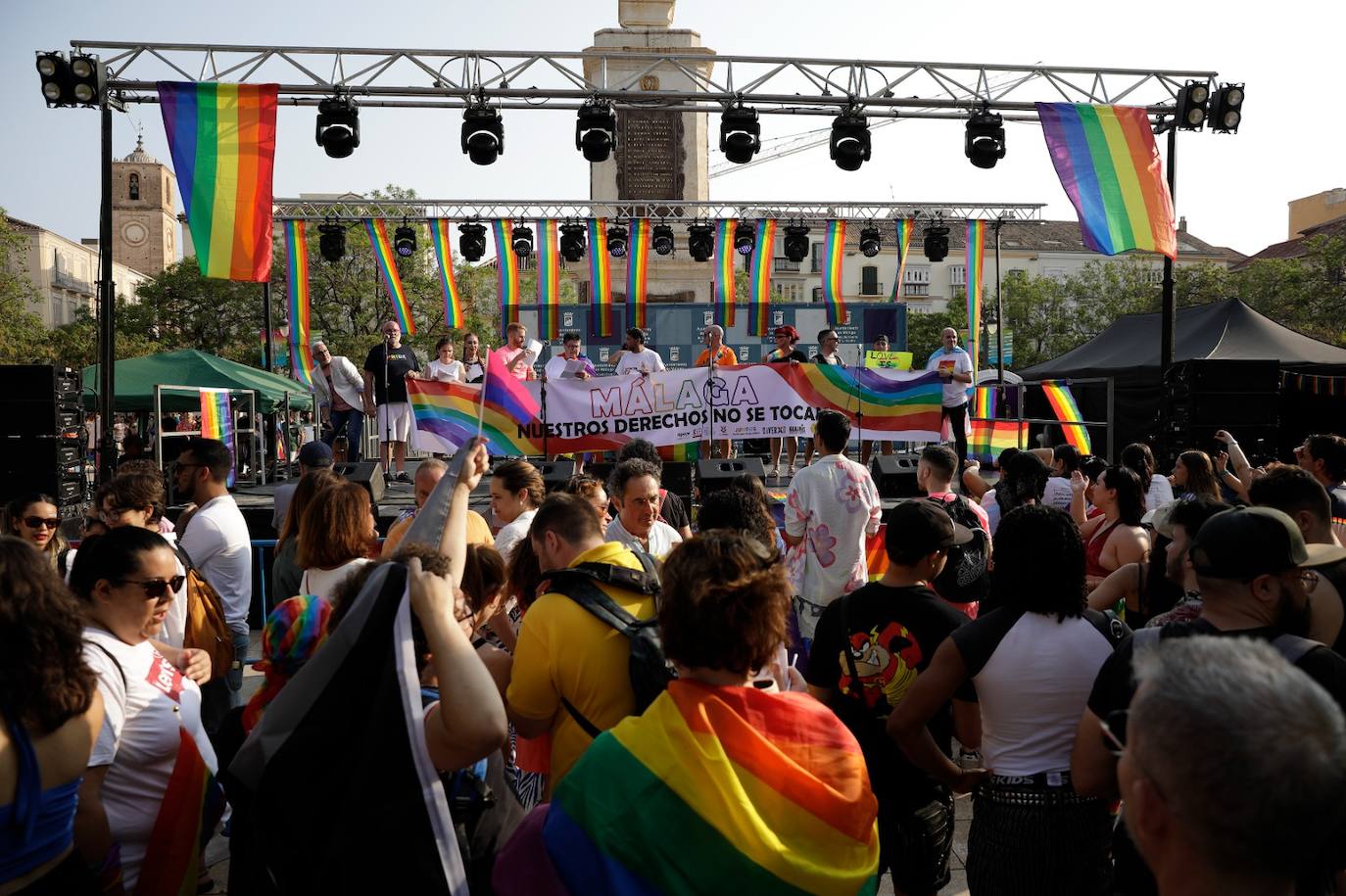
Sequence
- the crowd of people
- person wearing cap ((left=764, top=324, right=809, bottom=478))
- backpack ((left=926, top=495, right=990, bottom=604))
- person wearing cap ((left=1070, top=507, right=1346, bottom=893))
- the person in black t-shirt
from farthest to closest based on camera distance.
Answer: the person in black t-shirt → person wearing cap ((left=764, top=324, right=809, bottom=478)) → backpack ((left=926, top=495, right=990, bottom=604)) → person wearing cap ((left=1070, top=507, right=1346, bottom=893)) → the crowd of people

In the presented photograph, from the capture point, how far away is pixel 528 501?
5.18m

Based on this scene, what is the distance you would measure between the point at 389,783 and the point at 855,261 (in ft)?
267

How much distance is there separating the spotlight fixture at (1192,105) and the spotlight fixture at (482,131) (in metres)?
7.94

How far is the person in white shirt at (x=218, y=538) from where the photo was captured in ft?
15.8

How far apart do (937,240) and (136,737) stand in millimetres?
20223

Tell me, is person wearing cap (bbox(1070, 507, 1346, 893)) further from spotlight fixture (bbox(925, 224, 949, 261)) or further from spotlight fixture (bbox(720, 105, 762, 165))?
spotlight fixture (bbox(925, 224, 949, 261))

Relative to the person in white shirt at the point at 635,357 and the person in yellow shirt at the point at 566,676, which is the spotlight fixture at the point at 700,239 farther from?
the person in yellow shirt at the point at 566,676

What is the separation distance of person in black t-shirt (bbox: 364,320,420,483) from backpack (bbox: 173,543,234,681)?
26.0 feet

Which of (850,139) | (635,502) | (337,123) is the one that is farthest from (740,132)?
(635,502)

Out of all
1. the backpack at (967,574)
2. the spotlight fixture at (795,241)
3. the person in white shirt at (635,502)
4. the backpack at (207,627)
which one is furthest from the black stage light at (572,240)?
the backpack at (207,627)

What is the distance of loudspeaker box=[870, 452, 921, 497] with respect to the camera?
33.3 feet

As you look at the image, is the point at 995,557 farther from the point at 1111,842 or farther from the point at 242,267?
the point at 242,267

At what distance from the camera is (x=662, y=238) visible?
68.3 feet

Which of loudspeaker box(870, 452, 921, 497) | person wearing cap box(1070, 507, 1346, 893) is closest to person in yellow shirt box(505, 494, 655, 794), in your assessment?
person wearing cap box(1070, 507, 1346, 893)
